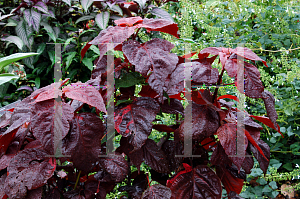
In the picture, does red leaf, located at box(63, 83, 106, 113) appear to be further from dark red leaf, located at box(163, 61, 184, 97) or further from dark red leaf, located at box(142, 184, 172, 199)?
dark red leaf, located at box(142, 184, 172, 199)

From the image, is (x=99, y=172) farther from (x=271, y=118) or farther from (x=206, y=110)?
(x=271, y=118)

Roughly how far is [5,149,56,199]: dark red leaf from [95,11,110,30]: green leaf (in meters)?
1.47

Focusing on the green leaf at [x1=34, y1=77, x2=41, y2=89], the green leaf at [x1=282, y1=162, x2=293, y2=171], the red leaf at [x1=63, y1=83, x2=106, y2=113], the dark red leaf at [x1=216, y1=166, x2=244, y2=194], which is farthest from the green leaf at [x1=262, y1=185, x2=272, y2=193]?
Result: the green leaf at [x1=34, y1=77, x2=41, y2=89]

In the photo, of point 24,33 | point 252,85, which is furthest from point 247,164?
point 24,33

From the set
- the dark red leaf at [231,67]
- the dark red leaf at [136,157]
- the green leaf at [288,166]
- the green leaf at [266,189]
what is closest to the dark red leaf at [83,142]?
the dark red leaf at [136,157]

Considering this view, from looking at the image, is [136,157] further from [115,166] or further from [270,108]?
[270,108]

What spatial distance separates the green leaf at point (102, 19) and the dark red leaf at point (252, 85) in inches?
60.1

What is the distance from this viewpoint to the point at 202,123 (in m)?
0.63

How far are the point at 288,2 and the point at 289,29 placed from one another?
0.75ft

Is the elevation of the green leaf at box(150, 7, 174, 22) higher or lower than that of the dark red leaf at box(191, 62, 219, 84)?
higher

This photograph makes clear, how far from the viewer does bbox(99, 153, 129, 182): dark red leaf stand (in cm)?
67

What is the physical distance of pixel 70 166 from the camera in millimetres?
740

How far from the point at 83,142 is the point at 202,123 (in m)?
0.32

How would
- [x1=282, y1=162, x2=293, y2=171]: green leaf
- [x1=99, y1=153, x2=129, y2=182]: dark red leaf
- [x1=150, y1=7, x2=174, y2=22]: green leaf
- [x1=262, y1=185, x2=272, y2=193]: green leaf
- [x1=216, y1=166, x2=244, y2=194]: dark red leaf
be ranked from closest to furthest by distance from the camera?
[x1=99, y1=153, x2=129, y2=182]: dark red leaf
[x1=216, y1=166, x2=244, y2=194]: dark red leaf
[x1=262, y1=185, x2=272, y2=193]: green leaf
[x1=282, y1=162, x2=293, y2=171]: green leaf
[x1=150, y1=7, x2=174, y2=22]: green leaf
